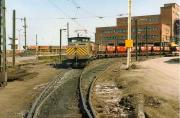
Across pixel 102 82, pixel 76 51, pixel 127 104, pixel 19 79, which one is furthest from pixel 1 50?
pixel 76 51

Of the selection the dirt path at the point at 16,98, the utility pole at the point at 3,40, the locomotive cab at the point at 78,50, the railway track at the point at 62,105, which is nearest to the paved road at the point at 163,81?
the railway track at the point at 62,105

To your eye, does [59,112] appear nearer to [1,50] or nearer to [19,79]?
[1,50]

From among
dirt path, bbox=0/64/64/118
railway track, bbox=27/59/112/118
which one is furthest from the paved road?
dirt path, bbox=0/64/64/118

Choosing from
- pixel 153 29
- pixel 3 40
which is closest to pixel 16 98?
pixel 3 40

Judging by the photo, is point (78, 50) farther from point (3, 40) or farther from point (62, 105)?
point (62, 105)

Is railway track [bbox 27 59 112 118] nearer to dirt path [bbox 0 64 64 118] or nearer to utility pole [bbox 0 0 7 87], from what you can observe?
dirt path [bbox 0 64 64 118]

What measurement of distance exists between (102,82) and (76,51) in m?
14.6

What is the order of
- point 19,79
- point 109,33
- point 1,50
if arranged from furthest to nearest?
point 109,33 < point 19,79 < point 1,50

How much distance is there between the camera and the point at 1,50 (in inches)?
894

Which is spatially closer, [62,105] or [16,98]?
[62,105]

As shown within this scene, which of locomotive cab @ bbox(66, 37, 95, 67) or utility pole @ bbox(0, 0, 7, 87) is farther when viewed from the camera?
locomotive cab @ bbox(66, 37, 95, 67)

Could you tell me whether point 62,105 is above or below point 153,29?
below

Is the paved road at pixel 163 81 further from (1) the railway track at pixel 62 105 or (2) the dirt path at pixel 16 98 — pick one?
(2) the dirt path at pixel 16 98

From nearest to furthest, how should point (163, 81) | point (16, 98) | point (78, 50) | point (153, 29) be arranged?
1. point (16, 98)
2. point (163, 81)
3. point (78, 50)
4. point (153, 29)
